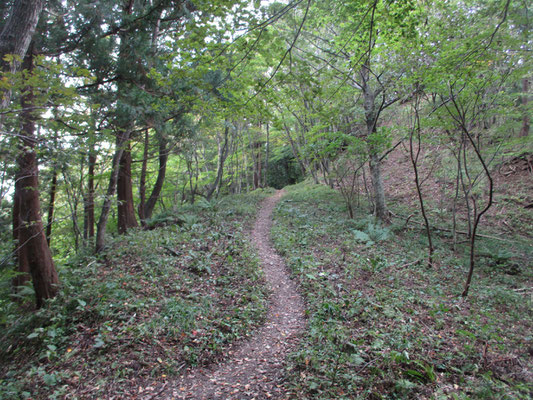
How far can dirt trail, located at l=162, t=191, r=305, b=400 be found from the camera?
349 cm

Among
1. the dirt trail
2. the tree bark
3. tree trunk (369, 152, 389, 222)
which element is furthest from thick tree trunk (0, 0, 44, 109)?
tree trunk (369, 152, 389, 222)

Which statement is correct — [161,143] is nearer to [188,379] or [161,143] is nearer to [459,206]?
[188,379]

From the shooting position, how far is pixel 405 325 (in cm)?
428

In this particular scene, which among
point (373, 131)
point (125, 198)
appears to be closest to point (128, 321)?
point (125, 198)

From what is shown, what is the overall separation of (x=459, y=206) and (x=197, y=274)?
12.9 m

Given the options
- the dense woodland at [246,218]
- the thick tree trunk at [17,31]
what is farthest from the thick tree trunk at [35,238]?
the thick tree trunk at [17,31]

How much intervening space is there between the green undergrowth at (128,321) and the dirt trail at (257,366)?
0.75 feet

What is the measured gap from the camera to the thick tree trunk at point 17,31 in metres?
3.23

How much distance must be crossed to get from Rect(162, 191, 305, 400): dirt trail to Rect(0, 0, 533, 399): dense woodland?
0.24 metres

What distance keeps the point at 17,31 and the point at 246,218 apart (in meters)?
10.2

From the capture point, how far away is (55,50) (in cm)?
626

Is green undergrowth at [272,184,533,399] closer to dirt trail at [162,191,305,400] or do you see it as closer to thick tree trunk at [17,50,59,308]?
dirt trail at [162,191,305,400]

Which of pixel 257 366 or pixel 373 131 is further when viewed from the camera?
pixel 373 131

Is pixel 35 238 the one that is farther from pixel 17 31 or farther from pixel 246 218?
pixel 246 218
